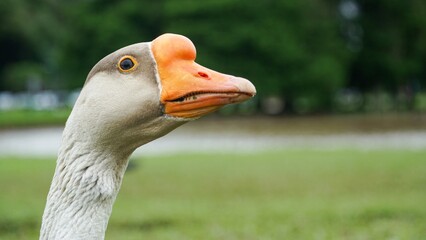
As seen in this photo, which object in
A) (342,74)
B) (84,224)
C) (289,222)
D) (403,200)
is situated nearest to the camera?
(84,224)

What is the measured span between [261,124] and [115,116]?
20990 mm

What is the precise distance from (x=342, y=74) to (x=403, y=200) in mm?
21965

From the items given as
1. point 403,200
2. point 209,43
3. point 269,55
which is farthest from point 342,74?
point 403,200

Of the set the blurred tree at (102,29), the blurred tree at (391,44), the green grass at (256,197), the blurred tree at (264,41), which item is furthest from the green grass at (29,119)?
the blurred tree at (391,44)

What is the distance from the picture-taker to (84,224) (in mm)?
2062

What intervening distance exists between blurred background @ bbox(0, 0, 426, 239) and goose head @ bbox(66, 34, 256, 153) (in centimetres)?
332

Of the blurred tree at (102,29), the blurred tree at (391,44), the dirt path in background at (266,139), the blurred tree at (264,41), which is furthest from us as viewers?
the blurred tree at (391,44)

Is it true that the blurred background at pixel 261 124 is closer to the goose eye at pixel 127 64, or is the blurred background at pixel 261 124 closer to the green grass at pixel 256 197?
the green grass at pixel 256 197

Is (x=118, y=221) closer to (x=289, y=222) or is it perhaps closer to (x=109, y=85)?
(x=289, y=222)

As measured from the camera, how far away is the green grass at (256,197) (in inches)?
220

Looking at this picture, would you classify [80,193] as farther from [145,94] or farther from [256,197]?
[256,197]

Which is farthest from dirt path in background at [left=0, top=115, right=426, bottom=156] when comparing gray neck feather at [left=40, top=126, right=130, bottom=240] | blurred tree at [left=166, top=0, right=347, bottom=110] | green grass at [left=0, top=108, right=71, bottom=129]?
gray neck feather at [left=40, top=126, right=130, bottom=240]

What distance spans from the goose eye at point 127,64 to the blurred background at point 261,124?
3384mm

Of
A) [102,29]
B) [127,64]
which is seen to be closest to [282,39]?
[102,29]
